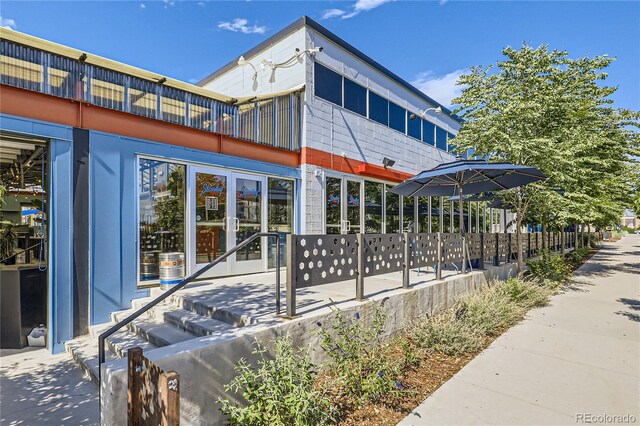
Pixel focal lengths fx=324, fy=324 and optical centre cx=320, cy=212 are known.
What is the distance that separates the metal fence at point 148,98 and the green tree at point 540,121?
16.5 feet

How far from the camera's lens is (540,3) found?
781 centimetres

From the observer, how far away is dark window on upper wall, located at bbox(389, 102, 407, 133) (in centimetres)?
1120

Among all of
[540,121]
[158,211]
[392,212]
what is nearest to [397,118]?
[392,212]

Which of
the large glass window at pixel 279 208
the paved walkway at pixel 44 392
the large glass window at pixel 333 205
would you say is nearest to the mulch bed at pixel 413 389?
the paved walkway at pixel 44 392

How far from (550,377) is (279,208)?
578cm

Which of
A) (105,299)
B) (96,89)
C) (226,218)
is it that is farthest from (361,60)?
(105,299)

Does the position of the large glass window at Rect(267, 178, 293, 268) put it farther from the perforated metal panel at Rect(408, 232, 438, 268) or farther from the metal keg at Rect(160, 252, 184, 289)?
the perforated metal panel at Rect(408, 232, 438, 268)

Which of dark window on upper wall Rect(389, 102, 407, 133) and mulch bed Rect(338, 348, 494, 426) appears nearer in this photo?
mulch bed Rect(338, 348, 494, 426)

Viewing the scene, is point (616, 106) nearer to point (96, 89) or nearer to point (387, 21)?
point (387, 21)

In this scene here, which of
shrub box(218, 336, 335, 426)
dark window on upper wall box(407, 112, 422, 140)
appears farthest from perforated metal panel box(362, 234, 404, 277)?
dark window on upper wall box(407, 112, 422, 140)

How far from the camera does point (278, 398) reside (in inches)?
102

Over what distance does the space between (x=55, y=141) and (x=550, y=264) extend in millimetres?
11928

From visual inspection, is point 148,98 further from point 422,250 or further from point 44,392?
point 422,250

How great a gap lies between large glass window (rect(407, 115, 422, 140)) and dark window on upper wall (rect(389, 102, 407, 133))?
14.2 inches
